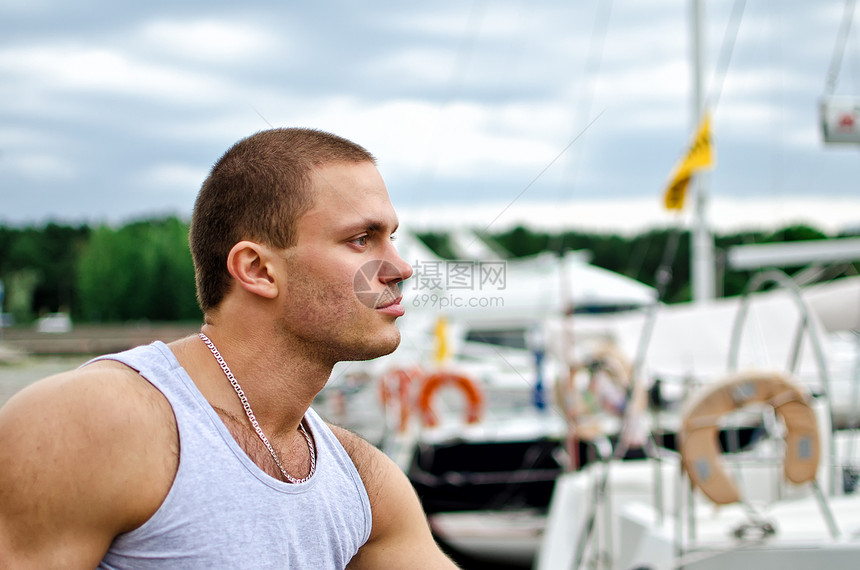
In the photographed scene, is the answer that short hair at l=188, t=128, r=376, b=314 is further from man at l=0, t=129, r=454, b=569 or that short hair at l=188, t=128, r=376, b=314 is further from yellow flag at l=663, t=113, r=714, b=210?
yellow flag at l=663, t=113, r=714, b=210

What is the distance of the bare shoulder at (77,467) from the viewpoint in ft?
3.83

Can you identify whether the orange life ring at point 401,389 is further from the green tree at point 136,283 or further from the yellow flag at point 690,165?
the yellow flag at point 690,165

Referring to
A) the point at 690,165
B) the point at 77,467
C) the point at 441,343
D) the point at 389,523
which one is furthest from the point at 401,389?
the point at 77,467

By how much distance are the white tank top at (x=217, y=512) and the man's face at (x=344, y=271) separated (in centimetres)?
23

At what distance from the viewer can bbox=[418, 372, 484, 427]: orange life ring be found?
35.4 ft

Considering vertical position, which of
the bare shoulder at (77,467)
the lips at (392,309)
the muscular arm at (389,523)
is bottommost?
the muscular arm at (389,523)

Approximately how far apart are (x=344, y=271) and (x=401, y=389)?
10818mm

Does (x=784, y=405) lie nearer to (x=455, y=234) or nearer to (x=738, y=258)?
(x=455, y=234)

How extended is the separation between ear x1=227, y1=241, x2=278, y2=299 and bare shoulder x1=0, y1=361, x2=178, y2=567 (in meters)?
0.28

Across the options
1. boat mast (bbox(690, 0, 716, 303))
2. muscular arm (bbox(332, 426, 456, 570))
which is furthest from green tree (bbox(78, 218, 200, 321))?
boat mast (bbox(690, 0, 716, 303))

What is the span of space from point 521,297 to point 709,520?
8.58 metres

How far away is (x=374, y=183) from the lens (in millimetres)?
1526

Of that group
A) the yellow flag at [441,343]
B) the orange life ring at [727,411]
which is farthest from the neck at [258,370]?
the yellow flag at [441,343]

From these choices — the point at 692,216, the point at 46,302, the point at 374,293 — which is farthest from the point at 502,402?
the point at 46,302
